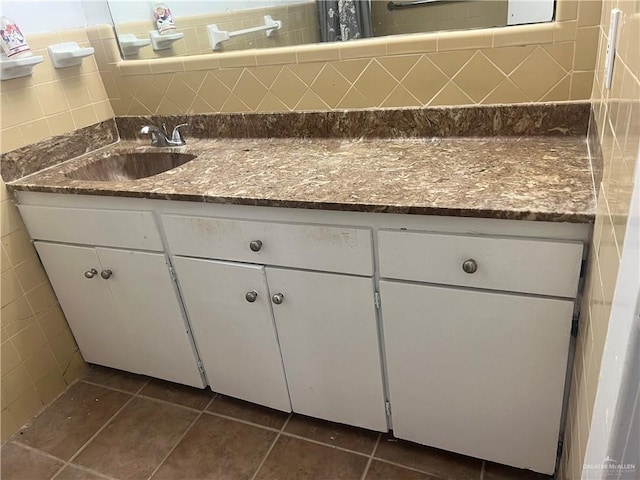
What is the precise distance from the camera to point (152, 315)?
1.73 metres

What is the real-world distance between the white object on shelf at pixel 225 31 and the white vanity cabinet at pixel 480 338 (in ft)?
3.85

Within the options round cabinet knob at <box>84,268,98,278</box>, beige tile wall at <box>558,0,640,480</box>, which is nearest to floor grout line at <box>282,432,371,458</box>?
beige tile wall at <box>558,0,640,480</box>

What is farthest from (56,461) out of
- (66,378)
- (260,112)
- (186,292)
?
(260,112)

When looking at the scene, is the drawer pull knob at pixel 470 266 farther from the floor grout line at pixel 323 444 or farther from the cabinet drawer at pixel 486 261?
the floor grout line at pixel 323 444

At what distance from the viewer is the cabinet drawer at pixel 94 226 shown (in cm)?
157

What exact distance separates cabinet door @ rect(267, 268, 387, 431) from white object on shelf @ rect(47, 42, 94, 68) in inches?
45.7

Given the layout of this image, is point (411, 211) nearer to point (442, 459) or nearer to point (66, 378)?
point (442, 459)

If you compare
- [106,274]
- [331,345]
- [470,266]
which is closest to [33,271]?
[106,274]

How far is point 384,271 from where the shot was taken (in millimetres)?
1266

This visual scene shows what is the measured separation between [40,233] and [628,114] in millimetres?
1797

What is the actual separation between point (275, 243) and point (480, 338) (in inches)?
23.3

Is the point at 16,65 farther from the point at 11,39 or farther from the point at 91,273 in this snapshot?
the point at 91,273

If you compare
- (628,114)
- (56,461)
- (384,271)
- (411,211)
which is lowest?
(56,461)

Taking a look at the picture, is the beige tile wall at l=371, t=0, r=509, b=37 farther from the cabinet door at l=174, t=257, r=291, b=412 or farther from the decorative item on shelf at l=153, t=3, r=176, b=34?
the cabinet door at l=174, t=257, r=291, b=412
